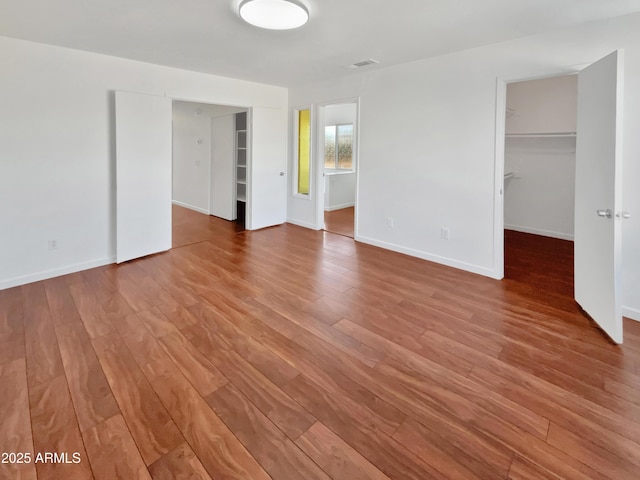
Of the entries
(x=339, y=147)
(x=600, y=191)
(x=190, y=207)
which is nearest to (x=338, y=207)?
(x=339, y=147)

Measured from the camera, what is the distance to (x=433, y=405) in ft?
6.02

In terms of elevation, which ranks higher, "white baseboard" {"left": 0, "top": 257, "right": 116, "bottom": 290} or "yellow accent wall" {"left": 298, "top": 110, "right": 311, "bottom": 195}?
"yellow accent wall" {"left": 298, "top": 110, "right": 311, "bottom": 195}

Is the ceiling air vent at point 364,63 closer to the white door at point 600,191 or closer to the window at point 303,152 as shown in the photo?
the window at point 303,152

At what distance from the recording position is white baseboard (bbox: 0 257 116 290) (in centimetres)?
341

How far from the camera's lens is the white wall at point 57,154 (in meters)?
3.31

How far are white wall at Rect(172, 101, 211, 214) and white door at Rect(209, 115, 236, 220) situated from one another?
7.7 inches

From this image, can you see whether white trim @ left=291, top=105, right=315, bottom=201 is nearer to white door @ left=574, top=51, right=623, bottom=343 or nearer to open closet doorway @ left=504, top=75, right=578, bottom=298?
open closet doorway @ left=504, top=75, right=578, bottom=298

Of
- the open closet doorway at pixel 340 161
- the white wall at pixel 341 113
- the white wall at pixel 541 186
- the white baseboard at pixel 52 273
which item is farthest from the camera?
the white wall at pixel 341 113

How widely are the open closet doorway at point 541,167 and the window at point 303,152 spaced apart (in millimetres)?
3277

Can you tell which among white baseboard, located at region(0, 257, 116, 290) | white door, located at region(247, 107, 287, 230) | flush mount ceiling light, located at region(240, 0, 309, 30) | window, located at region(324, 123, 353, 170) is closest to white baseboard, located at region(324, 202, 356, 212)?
window, located at region(324, 123, 353, 170)

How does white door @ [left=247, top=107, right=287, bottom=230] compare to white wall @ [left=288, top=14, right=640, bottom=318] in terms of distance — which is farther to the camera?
white door @ [left=247, top=107, right=287, bottom=230]

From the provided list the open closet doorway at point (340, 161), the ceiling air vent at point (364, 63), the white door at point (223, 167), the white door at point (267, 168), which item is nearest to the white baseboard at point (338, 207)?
the open closet doorway at point (340, 161)

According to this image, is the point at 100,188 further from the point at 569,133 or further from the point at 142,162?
the point at 569,133

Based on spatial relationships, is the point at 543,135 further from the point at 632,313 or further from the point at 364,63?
the point at 632,313
